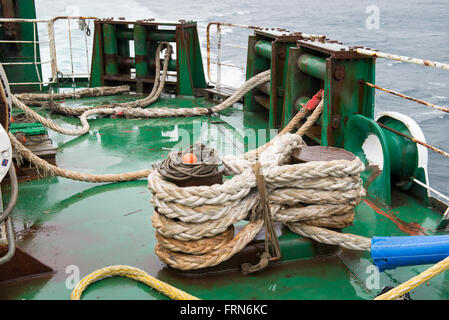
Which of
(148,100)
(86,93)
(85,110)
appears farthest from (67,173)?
(86,93)

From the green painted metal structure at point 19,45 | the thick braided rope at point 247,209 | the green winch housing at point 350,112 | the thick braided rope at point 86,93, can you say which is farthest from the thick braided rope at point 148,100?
the thick braided rope at point 247,209

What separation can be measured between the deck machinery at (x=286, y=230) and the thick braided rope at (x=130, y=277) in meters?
0.05

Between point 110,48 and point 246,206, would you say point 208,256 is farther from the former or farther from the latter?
point 110,48

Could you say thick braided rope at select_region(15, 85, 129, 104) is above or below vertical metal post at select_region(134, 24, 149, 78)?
below

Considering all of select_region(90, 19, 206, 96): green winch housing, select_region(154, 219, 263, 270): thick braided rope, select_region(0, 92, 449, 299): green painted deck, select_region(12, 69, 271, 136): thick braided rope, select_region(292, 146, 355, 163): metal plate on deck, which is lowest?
select_region(0, 92, 449, 299): green painted deck

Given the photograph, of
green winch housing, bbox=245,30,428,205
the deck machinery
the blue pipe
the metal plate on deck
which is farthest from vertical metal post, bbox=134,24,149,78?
the blue pipe

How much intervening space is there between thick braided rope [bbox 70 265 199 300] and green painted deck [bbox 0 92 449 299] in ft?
0.12

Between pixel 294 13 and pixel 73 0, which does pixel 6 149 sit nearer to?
pixel 294 13

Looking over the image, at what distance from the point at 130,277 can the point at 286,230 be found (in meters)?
0.84

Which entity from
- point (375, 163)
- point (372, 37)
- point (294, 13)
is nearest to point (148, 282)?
point (375, 163)

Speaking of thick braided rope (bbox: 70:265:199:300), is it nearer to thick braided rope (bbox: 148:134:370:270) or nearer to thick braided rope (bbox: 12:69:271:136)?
thick braided rope (bbox: 148:134:370:270)

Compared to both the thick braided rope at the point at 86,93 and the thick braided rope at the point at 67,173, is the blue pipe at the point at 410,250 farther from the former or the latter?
the thick braided rope at the point at 86,93

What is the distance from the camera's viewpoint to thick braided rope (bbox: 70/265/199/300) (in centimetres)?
213

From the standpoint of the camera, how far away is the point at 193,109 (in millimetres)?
5695
